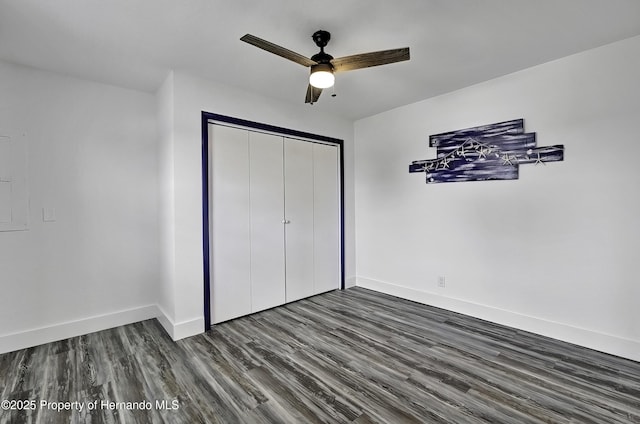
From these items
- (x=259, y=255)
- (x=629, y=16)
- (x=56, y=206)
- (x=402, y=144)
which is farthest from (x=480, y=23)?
(x=56, y=206)

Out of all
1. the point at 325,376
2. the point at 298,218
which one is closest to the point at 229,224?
the point at 298,218

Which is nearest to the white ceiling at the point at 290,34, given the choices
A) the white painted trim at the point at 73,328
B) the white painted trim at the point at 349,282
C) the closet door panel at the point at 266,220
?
the closet door panel at the point at 266,220

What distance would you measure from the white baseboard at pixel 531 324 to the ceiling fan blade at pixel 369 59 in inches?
104

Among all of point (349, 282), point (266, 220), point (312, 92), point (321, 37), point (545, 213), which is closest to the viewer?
point (321, 37)

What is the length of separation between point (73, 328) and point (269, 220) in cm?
214

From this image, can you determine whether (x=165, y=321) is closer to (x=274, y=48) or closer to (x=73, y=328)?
(x=73, y=328)

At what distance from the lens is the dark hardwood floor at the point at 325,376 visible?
180cm

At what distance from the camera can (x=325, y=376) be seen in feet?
7.16

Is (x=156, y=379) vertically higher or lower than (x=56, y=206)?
lower

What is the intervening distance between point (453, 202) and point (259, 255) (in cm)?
230

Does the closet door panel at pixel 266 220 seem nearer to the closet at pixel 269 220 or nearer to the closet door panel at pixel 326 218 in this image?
the closet at pixel 269 220

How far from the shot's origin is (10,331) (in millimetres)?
2582

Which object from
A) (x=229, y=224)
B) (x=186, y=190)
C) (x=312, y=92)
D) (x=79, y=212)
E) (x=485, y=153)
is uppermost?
(x=312, y=92)

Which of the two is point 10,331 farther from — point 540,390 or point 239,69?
point 540,390
